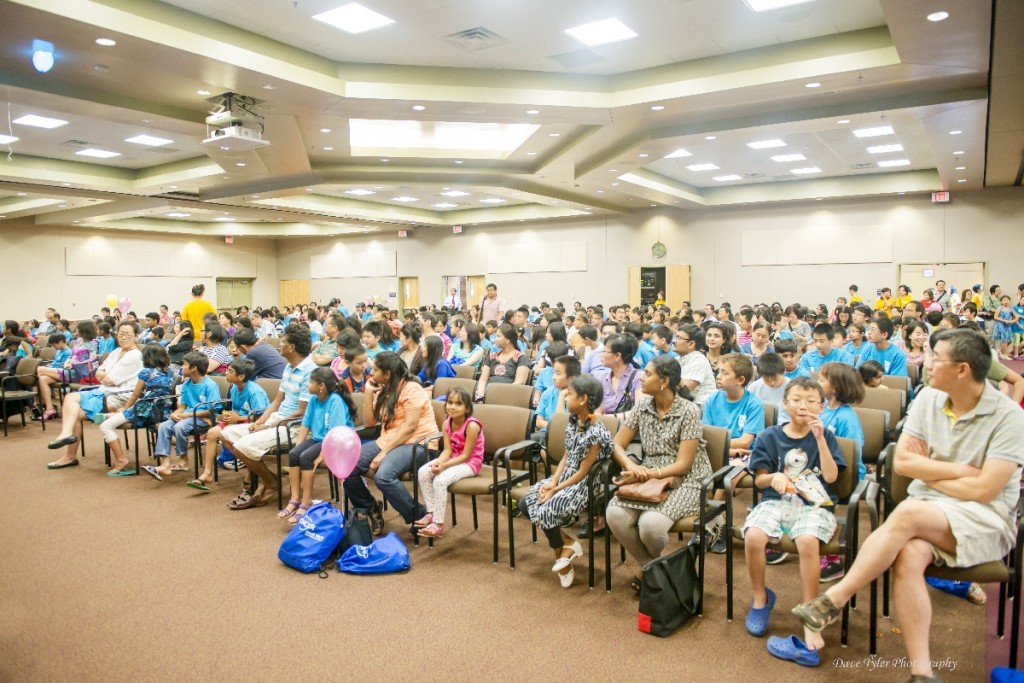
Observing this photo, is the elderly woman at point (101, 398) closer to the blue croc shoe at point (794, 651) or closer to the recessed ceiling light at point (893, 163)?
the blue croc shoe at point (794, 651)

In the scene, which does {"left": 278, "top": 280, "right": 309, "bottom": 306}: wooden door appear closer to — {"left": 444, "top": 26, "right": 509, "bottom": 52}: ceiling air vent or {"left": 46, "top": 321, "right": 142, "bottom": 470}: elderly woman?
{"left": 46, "top": 321, "right": 142, "bottom": 470}: elderly woman

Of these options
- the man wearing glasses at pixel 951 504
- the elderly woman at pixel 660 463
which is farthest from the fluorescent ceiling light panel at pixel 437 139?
the man wearing glasses at pixel 951 504

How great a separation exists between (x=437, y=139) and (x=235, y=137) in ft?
14.5

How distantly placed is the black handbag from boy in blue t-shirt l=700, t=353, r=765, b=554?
0.92 meters

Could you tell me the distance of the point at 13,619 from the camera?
3463 mm

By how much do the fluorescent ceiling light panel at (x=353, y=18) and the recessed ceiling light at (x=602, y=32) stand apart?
180 centimetres

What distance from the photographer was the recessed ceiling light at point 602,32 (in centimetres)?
634

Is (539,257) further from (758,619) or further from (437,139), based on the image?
(758,619)

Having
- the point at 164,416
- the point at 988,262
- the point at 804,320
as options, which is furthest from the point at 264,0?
the point at 988,262

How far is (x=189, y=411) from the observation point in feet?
19.8

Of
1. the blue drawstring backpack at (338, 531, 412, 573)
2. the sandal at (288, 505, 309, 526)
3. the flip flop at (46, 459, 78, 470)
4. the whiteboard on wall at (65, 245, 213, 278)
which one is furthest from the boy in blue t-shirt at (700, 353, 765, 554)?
the whiteboard on wall at (65, 245, 213, 278)

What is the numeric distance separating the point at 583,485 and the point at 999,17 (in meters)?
4.62

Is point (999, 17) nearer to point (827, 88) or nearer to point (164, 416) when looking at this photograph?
point (827, 88)

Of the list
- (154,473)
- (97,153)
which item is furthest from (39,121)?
(154,473)
